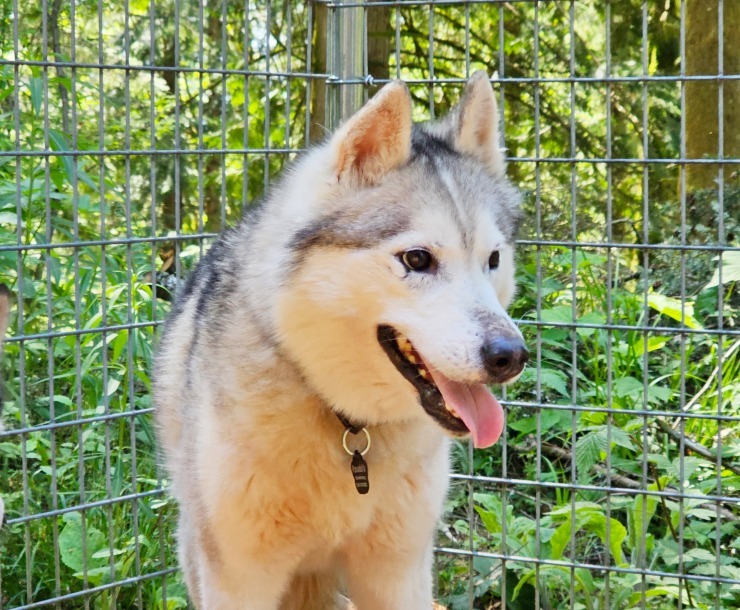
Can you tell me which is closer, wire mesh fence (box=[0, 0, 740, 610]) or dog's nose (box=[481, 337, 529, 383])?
dog's nose (box=[481, 337, 529, 383])


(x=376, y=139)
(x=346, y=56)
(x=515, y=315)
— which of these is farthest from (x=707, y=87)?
(x=376, y=139)

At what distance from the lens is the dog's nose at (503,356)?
243 centimetres

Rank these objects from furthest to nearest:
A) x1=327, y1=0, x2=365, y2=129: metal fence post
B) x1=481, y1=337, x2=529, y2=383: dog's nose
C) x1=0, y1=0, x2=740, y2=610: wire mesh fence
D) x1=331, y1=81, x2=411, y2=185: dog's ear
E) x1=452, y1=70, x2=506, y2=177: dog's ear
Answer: x1=327, y1=0, x2=365, y2=129: metal fence post → x1=0, y1=0, x2=740, y2=610: wire mesh fence → x1=452, y1=70, x2=506, y2=177: dog's ear → x1=331, y1=81, x2=411, y2=185: dog's ear → x1=481, y1=337, x2=529, y2=383: dog's nose

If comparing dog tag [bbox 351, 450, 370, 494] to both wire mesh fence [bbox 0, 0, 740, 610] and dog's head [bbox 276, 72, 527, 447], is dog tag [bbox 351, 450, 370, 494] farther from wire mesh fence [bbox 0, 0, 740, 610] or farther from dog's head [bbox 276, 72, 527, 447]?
wire mesh fence [bbox 0, 0, 740, 610]

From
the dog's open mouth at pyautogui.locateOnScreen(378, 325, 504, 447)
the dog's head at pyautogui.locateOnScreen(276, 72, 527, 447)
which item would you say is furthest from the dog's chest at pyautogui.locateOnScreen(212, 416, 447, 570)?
the dog's open mouth at pyautogui.locateOnScreen(378, 325, 504, 447)

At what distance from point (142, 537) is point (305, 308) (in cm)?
186

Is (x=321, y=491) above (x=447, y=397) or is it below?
below

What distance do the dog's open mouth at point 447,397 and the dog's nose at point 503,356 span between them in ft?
0.45

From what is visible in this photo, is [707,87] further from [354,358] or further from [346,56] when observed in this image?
[354,358]

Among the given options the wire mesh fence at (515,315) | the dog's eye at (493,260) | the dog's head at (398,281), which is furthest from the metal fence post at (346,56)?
the dog's eye at (493,260)

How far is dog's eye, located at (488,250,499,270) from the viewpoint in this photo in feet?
9.16

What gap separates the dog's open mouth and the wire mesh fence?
1.32 m

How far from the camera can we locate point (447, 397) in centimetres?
261

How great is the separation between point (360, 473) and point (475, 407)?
1.49 feet
